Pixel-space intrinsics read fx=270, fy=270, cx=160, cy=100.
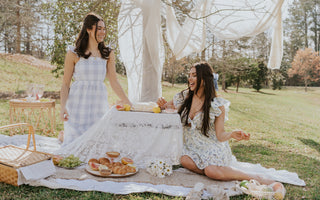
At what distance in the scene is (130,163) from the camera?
280 cm

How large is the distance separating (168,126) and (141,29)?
6.95ft

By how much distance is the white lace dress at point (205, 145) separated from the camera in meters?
2.76

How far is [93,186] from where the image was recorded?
93.2 inches

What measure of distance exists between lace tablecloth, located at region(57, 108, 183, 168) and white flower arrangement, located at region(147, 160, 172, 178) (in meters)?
0.16

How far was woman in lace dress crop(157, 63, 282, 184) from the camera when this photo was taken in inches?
107

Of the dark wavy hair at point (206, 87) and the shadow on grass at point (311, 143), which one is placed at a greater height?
the dark wavy hair at point (206, 87)

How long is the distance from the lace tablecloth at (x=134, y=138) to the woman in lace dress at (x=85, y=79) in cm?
37

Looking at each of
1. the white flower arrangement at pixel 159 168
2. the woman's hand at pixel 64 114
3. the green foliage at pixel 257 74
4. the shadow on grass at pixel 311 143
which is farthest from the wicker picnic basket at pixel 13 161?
the green foliage at pixel 257 74

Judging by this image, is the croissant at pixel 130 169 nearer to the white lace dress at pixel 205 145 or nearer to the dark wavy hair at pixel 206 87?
the white lace dress at pixel 205 145

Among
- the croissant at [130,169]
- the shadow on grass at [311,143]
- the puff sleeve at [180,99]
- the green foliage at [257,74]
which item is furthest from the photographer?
the green foliage at [257,74]

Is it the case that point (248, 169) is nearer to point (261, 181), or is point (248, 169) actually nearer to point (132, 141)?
point (261, 181)

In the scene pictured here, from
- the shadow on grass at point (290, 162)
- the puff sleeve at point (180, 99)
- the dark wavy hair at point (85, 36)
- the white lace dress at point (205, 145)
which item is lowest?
the shadow on grass at point (290, 162)

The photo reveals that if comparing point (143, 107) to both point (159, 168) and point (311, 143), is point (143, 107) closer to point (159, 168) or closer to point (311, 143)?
point (159, 168)

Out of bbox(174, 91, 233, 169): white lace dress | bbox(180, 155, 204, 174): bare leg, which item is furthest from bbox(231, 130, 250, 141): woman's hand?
bbox(180, 155, 204, 174): bare leg
